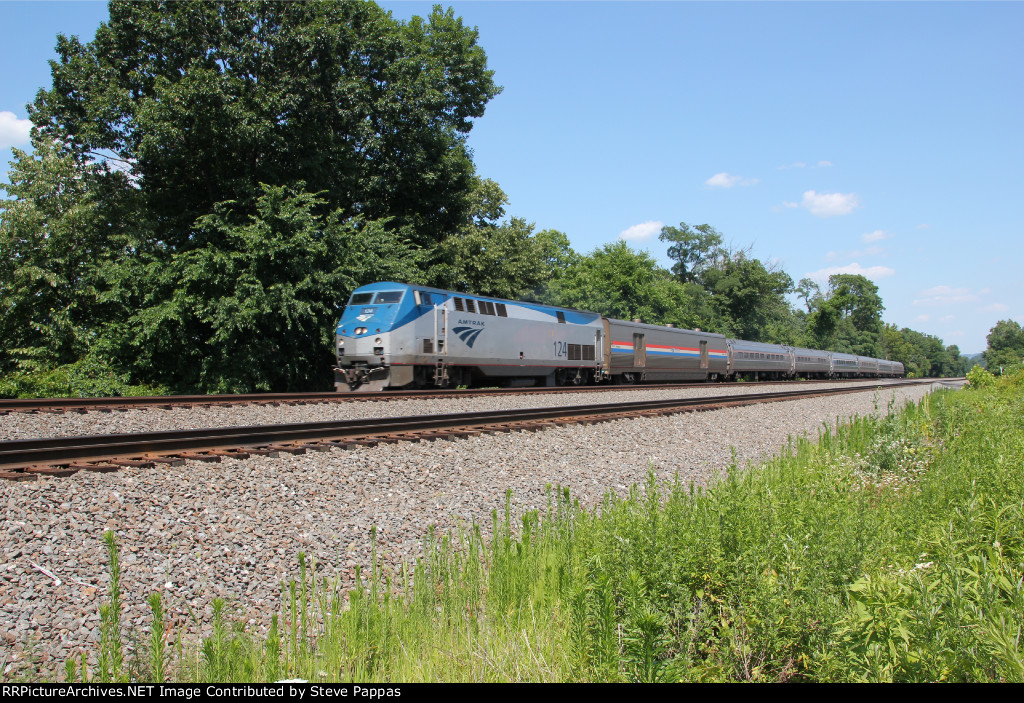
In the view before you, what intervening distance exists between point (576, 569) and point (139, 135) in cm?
2462

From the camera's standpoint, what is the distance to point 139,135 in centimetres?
2247

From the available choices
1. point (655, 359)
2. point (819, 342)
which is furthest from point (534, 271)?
point (819, 342)

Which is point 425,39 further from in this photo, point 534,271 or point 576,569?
point 576,569

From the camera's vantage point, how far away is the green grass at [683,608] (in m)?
2.73

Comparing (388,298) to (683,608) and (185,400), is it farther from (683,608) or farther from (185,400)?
(683,608)

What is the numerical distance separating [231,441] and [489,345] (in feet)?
48.1

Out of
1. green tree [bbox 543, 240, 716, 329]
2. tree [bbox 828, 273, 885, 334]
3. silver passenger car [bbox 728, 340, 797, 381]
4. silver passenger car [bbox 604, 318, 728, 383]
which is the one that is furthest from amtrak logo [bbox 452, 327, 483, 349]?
tree [bbox 828, 273, 885, 334]

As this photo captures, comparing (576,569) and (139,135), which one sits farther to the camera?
(139,135)

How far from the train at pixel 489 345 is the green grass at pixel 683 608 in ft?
44.9

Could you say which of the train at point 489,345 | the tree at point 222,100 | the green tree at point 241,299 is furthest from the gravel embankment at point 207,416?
the tree at point 222,100

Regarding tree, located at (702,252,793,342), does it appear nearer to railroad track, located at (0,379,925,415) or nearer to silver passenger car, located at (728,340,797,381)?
silver passenger car, located at (728,340,797,381)

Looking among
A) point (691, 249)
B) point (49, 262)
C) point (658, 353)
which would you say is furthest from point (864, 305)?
point (49, 262)

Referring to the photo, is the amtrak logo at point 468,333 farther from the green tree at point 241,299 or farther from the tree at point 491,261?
the tree at point 491,261

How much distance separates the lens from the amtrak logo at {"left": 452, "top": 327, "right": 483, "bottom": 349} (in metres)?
20.2
